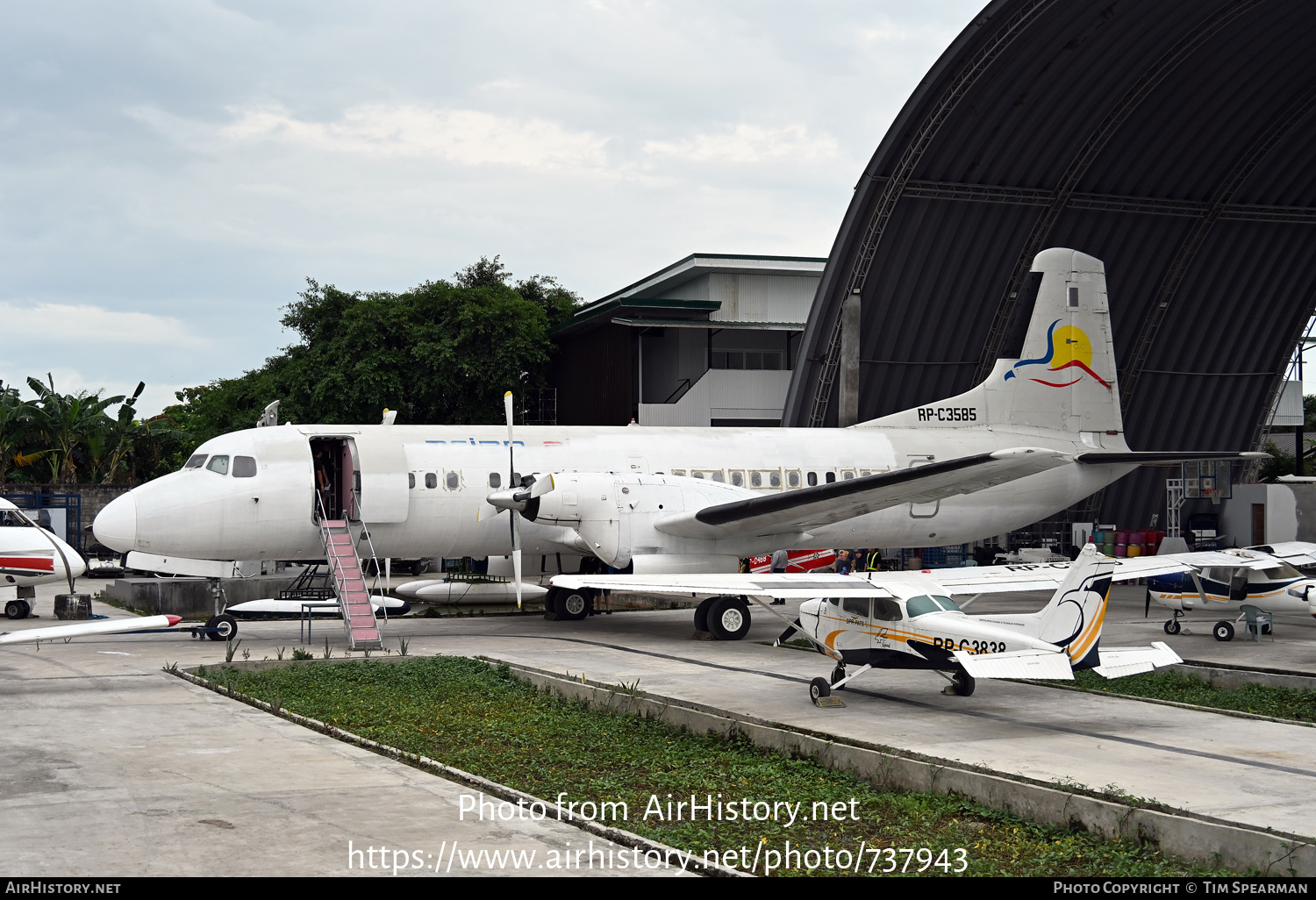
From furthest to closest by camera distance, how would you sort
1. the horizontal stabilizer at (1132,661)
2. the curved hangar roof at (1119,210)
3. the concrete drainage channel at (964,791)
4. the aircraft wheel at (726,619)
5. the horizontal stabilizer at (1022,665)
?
the curved hangar roof at (1119,210) → the aircraft wheel at (726,619) → the horizontal stabilizer at (1132,661) → the horizontal stabilizer at (1022,665) → the concrete drainage channel at (964,791)

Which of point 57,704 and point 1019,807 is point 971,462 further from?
point 57,704

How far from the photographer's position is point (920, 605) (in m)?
12.6

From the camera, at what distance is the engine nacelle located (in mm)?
19797

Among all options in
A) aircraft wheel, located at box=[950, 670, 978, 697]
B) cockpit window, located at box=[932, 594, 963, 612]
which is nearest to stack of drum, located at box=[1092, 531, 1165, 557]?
aircraft wheel, located at box=[950, 670, 978, 697]

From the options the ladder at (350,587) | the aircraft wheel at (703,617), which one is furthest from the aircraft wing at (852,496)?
the ladder at (350,587)

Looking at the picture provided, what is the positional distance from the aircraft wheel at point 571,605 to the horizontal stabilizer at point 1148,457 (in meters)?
10.9

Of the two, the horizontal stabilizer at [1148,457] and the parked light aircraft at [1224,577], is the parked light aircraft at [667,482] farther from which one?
the parked light aircraft at [1224,577]

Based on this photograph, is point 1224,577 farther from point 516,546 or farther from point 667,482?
point 516,546

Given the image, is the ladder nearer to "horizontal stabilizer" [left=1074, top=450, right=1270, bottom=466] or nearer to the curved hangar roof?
"horizontal stabilizer" [left=1074, top=450, right=1270, bottom=466]

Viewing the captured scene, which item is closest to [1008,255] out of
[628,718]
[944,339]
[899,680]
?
[944,339]

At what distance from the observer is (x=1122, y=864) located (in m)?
7.48

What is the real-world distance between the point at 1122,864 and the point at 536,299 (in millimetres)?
54707

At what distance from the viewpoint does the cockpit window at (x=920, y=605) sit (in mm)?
12516

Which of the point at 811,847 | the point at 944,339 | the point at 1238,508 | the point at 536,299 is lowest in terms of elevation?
the point at 811,847
